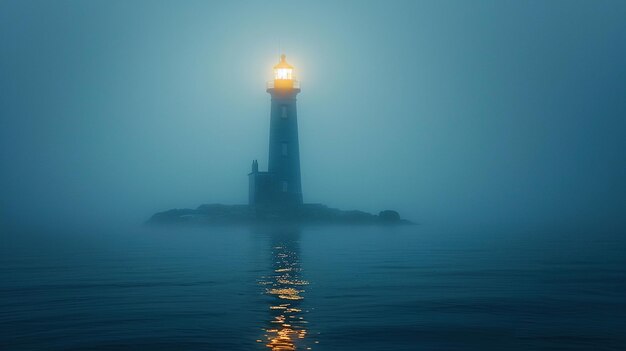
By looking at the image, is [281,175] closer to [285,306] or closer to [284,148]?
[284,148]

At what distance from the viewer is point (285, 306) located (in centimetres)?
2088

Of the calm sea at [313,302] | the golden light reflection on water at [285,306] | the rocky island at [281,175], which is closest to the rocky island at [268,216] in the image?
the rocky island at [281,175]

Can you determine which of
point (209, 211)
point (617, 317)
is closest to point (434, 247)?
point (617, 317)

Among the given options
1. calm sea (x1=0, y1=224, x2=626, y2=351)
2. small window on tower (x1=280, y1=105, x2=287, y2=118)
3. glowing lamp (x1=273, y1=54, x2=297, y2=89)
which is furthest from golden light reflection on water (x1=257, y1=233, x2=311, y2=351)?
glowing lamp (x1=273, y1=54, x2=297, y2=89)

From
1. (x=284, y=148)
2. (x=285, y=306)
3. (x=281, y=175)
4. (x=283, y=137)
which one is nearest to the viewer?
(x=285, y=306)

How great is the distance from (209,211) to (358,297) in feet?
194

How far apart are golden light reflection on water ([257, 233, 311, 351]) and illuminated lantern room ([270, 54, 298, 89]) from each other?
35322mm

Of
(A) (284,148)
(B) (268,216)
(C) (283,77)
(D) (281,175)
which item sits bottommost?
(B) (268,216)

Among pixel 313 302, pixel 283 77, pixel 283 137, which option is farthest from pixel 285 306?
pixel 283 77

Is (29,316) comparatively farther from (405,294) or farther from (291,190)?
(291,190)

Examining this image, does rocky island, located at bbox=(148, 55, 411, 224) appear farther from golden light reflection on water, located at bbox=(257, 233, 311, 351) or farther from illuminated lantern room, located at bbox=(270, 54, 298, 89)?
golden light reflection on water, located at bbox=(257, 233, 311, 351)

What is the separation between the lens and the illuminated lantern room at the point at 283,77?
7044 centimetres

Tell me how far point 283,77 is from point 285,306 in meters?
51.5

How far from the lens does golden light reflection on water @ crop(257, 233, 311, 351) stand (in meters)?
16.4
